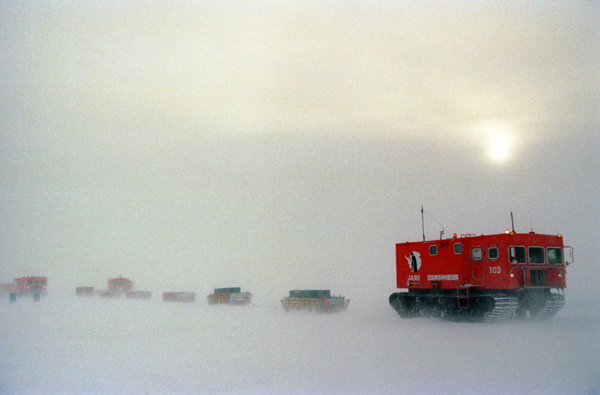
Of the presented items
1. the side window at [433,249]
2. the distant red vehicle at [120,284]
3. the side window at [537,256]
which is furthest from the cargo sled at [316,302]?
the distant red vehicle at [120,284]

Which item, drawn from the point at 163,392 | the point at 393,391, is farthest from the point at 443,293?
the point at 163,392

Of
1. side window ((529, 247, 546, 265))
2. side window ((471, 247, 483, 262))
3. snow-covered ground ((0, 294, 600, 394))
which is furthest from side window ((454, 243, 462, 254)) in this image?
snow-covered ground ((0, 294, 600, 394))

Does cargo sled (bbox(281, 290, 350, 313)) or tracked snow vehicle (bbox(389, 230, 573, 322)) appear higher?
tracked snow vehicle (bbox(389, 230, 573, 322))

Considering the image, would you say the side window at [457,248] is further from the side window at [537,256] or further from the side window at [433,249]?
the side window at [537,256]

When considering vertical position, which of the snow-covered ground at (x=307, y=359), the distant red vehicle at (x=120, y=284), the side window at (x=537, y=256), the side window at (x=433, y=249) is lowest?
the snow-covered ground at (x=307, y=359)

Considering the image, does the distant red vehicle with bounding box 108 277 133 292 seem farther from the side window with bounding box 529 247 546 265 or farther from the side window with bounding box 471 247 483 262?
the side window with bounding box 529 247 546 265

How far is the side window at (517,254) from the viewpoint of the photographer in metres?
19.2

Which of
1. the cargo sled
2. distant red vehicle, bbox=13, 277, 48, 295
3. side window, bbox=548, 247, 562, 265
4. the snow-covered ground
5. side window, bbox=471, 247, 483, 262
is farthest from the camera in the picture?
distant red vehicle, bbox=13, 277, 48, 295

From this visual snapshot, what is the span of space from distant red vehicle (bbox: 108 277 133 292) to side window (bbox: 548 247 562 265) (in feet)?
140

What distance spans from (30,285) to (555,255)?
4633 centimetres

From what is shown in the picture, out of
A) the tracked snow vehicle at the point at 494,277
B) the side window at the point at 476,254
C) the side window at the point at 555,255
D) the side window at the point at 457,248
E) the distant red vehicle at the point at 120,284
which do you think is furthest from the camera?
the distant red vehicle at the point at 120,284

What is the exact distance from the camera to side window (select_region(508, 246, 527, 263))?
19.2 meters

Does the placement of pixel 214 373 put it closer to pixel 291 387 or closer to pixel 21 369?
pixel 291 387

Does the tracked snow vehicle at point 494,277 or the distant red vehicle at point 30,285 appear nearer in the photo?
the tracked snow vehicle at point 494,277
